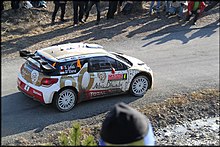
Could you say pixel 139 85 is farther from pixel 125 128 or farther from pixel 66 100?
pixel 125 128

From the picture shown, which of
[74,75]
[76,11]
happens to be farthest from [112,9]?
[74,75]

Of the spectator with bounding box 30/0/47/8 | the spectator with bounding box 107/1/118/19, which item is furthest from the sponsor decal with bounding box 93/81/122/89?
the spectator with bounding box 30/0/47/8

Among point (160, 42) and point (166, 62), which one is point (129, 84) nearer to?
point (166, 62)

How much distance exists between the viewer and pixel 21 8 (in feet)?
66.9

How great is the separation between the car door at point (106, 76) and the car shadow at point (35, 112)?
0.35 metres

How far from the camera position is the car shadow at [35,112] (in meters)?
9.76

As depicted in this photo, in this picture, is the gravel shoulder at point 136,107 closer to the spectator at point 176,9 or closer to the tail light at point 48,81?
the spectator at point 176,9

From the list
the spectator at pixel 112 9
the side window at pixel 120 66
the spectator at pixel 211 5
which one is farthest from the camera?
the spectator at pixel 211 5

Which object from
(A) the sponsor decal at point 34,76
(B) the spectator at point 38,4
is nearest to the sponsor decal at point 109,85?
(A) the sponsor decal at point 34,76

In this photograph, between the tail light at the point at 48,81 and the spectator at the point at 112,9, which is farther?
the spectator at the point at 112,9

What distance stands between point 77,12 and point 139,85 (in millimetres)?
7940

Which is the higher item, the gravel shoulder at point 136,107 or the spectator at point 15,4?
the spectator at point 15,4

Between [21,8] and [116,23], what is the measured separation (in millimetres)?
4904

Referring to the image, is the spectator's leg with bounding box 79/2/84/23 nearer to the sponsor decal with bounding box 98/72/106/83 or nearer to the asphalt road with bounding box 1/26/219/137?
the asphalt road with bounding box 1/26/219/137
